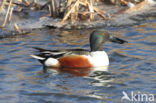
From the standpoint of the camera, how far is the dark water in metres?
5.85

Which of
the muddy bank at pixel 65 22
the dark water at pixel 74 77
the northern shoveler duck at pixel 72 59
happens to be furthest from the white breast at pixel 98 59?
the muddy bank at pixel 65 22

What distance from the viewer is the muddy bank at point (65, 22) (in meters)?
9.72

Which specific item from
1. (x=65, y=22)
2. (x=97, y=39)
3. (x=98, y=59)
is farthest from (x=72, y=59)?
(x=65, y=22)

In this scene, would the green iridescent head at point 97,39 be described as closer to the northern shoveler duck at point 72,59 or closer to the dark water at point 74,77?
the northern shoveler duck at point 72,59

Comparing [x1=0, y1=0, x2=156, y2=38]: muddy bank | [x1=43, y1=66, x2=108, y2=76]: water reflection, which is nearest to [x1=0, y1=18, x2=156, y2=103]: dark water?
[x1=43, y1=66, x2=108, y2=76]: water reflection

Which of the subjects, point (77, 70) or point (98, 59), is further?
point (98, 59)

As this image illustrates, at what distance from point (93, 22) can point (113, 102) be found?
4500 millimetres

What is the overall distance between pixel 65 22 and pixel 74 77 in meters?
3.25

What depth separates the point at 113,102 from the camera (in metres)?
5.55

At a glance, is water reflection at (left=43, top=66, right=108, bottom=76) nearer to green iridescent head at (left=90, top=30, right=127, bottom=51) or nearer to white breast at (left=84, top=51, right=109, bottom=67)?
white breast at (left=84, top=51, right=109, bottom=67)

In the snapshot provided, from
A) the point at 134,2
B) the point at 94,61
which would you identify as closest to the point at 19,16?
the point at 134,2

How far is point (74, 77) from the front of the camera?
6.72 metres

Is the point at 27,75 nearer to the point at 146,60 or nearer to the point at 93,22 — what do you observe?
the point at 146,60

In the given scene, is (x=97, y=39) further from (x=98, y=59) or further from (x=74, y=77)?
(x=74, y=77)
